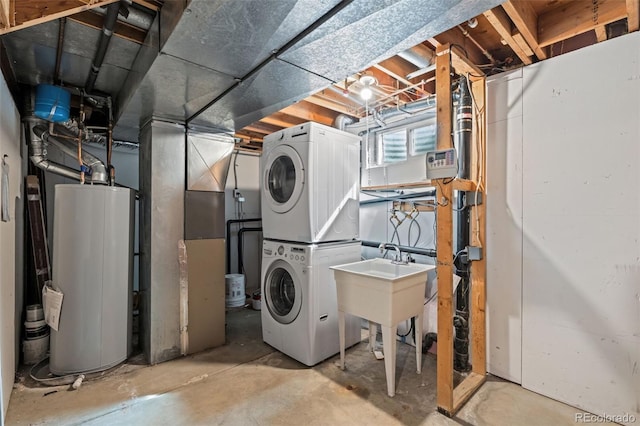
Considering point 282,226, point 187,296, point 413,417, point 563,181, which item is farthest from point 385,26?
point 187,296

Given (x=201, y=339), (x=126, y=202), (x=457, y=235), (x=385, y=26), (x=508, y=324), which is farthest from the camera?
(x=201, y=339)

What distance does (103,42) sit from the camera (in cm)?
186

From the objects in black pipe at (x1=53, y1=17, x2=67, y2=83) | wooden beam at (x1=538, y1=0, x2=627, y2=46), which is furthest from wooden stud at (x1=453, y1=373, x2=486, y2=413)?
black pipe at (x1=53, y1=17, x2=67, y2=83)

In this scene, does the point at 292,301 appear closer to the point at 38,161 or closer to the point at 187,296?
the point at 187,296

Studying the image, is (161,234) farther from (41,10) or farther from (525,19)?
(525,19)

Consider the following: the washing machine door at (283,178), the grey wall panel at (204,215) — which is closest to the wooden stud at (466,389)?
the washing machine door at (283,178)

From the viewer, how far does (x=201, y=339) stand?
9.33ft

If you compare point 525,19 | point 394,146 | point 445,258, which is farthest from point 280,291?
point 525,19

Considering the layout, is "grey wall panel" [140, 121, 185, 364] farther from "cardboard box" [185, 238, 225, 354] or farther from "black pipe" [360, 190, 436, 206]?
"black pipe" [360, 190, 436, 206]

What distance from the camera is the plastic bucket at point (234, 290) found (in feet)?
13.7

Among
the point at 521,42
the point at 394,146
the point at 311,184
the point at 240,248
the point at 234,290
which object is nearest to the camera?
the point at 521,42

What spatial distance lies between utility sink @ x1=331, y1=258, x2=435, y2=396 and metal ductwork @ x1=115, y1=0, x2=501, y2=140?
1397mm

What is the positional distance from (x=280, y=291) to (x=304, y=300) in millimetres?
497

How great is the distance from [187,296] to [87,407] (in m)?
0.98
